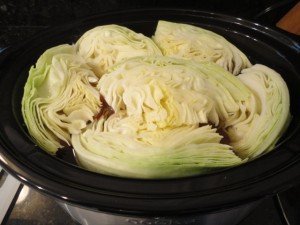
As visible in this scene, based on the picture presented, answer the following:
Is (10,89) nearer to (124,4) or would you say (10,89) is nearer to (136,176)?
(136,176)

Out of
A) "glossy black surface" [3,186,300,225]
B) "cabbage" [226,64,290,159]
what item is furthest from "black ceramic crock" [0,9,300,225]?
"glossy black surface" [3,186,300,225]

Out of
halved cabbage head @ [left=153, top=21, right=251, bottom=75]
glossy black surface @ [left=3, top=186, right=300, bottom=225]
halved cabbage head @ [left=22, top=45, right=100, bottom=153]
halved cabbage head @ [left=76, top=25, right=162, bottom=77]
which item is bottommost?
glossy black surface @ [left=3, top=186, right=300, bottom=225]

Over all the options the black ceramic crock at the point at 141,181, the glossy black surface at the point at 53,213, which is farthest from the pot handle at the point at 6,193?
the black ceramic crock at the point at 141,181

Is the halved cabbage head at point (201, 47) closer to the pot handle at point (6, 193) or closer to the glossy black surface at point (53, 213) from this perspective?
the glossy black surface at point (53, 213)

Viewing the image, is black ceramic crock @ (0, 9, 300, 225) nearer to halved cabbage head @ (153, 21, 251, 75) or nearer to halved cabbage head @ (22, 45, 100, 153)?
halved cabbage head @ (22, 45, 100, 153)

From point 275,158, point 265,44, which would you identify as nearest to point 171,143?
point 275,158
